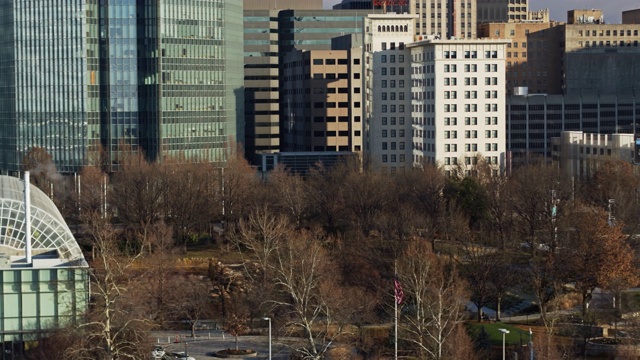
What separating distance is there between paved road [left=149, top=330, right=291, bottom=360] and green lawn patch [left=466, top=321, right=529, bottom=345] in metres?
12.4

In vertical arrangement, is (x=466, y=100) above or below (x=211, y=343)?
above

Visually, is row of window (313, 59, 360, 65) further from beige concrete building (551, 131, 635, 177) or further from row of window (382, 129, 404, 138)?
beige concrete building (551, 131, 635, 177)

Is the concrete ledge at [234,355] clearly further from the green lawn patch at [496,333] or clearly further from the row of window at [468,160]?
the row of window at [468,160]

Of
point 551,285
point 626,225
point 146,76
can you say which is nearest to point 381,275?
point 551,285

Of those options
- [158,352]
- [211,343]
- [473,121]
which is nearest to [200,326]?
[211,343]

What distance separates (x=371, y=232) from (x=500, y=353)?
132 ft

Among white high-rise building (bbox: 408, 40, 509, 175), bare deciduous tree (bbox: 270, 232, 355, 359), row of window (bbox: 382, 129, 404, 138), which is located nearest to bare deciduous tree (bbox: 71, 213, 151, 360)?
bare deciduous tree (bbox: 270, 232, 355, 359)

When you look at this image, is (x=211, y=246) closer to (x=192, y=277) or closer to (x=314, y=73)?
(x=192, y=277)

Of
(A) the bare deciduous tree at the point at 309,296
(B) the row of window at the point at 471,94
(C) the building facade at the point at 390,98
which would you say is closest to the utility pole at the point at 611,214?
(A) the bare deciduous tree at the point at 309,296

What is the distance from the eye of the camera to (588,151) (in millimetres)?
169625

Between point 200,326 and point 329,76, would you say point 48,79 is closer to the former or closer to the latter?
point 329,76

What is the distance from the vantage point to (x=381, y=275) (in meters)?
102

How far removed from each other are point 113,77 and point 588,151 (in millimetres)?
59310

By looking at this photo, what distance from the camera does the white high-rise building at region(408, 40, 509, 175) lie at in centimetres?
17100
